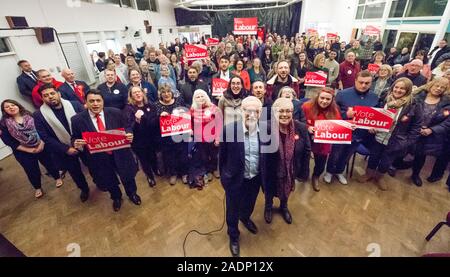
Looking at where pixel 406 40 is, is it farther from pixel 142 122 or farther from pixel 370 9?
pixel 142 122

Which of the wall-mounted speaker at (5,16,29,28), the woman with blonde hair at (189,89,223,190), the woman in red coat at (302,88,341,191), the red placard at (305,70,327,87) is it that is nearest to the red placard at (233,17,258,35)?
the red placard at (305,70,327,87)

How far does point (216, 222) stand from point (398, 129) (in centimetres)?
297

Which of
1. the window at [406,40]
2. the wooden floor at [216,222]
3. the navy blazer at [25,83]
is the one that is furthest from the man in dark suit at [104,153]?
the window at [406,40]

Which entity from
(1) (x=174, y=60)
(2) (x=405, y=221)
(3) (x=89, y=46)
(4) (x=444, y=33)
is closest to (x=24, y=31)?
(3) (x=89, y=46)

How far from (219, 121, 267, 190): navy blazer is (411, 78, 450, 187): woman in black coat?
8.77 feet

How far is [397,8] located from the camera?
9.57 metres

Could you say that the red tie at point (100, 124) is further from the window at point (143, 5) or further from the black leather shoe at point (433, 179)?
the window at point (143, 5)

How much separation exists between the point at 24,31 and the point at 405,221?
30.2 ft

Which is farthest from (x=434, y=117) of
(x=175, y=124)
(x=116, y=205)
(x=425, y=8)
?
(x=425, y=8)

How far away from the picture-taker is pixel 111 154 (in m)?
2.78

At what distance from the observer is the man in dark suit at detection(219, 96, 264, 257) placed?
192 centimetres

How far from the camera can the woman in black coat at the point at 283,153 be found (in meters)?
2.14

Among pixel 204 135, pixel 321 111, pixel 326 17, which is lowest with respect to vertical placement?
pixel 204 135

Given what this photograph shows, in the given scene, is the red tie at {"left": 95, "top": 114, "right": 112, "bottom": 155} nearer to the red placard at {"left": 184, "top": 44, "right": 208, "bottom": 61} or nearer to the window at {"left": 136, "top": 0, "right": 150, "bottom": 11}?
the red placard at {"left": 184, "top": 44, "right": 208, "bottom": 61}
